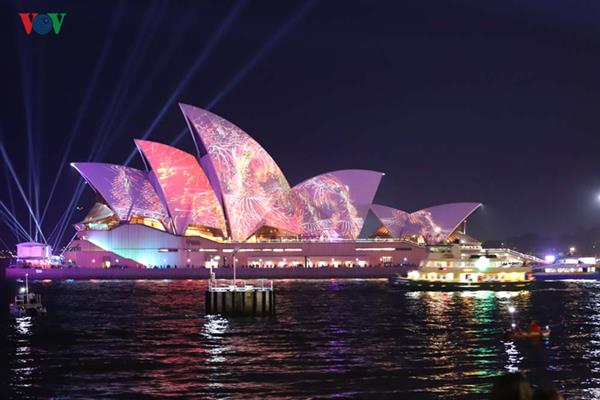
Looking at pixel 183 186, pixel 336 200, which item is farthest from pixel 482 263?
pixel 183 186

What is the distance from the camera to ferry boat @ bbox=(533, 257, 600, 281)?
9675cm

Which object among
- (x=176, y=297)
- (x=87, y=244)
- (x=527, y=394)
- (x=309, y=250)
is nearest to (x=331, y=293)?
(x=176, y=297)

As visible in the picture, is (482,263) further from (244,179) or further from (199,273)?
(199,273)

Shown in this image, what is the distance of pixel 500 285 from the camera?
6888cm

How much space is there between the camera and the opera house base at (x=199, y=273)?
308 ft

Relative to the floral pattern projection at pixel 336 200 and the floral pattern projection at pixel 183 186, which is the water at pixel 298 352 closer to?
the floral pattern projection at pixel 183 186

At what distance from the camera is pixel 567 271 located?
101 metres

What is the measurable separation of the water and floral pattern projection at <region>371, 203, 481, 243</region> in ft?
188

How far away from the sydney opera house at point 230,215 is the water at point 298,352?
33.9m

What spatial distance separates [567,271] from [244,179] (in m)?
40.6

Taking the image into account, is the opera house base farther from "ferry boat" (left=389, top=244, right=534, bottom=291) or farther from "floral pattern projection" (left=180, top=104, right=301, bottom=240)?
"ferry boat" (left=389, top=244, right=534, bottom=291)

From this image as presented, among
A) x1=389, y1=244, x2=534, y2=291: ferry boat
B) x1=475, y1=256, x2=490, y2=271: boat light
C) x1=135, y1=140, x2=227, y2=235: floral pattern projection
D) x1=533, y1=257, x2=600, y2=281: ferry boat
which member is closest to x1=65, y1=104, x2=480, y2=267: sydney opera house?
x1=135, y1=140, x2=227, y2=235: floral pattern projection

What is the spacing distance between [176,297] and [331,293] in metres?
11.3

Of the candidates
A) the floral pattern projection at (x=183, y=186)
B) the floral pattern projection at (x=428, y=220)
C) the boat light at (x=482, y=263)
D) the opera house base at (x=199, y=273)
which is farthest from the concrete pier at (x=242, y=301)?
the floral pattern projection at (x=428, y=220)
